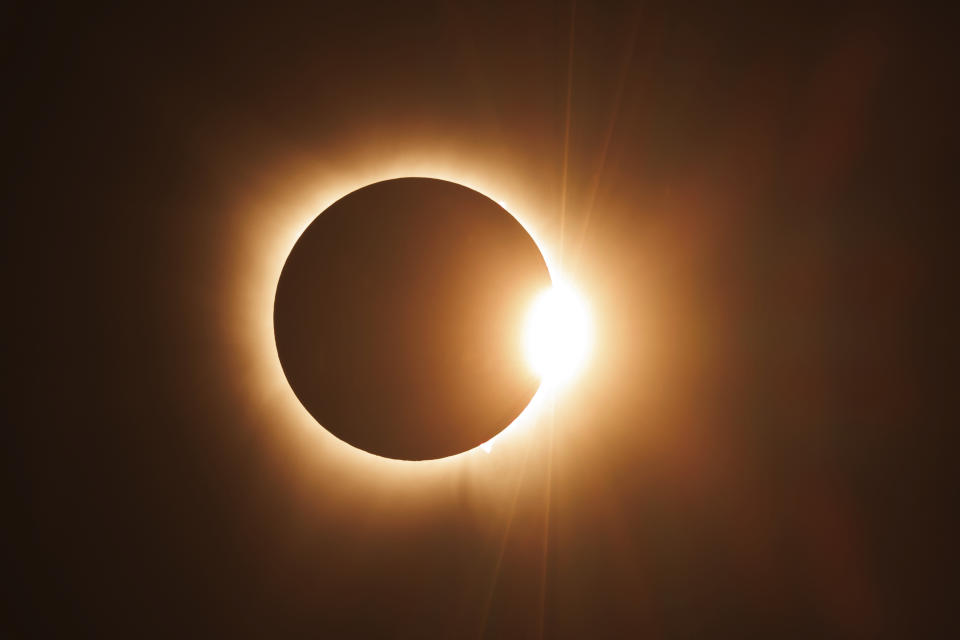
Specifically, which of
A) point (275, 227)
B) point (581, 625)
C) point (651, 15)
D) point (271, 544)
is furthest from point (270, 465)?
point (651, 15)

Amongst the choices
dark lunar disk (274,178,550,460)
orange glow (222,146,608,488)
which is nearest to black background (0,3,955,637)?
orange glow (222,146,608,488)

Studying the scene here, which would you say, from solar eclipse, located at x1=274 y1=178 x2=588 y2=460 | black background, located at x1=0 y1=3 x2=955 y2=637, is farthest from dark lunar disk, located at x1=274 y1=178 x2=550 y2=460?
black background, located at x1=0 y1=3 x2=955 y2=637

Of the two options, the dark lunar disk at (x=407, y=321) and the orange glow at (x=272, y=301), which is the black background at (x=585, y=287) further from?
the dark lunar disk at (x=407, y=321)

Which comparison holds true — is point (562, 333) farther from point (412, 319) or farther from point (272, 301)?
point (272, 301)

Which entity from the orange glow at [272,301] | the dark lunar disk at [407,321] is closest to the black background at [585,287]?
the orange glow at [272,301]

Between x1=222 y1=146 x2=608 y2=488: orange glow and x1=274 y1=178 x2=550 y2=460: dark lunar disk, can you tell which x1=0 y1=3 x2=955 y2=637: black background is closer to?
x1=222 y1=146 x2=608 y2=488: orange glow

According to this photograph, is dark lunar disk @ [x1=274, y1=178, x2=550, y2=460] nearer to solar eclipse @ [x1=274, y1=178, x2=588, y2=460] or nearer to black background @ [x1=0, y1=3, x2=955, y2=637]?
solar eclipse @ [x1=274, y1=178, x2=588, y2=460]

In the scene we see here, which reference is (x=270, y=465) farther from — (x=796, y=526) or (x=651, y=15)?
(x=651, y=15)
